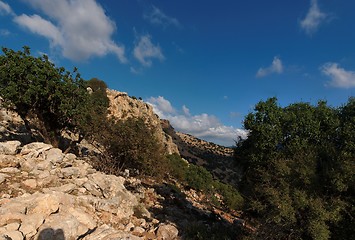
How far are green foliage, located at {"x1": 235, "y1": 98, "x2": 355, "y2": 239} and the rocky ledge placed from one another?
5413mm

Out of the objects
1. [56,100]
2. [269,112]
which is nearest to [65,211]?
[56,100]

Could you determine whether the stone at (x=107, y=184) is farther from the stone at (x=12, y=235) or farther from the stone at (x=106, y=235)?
the stone at (x=12, y=235)

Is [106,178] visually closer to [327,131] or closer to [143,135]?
[143,135]

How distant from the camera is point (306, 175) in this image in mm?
13891

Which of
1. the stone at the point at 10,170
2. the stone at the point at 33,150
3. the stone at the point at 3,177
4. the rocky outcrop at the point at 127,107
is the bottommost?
the stone at the point at 3,177

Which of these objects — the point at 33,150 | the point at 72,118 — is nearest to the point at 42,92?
the point at 72,118

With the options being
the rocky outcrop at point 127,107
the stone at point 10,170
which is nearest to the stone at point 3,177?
the stone at point 10,170

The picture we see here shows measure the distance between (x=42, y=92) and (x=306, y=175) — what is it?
18.5 m

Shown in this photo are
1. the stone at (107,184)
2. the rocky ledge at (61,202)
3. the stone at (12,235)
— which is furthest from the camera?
the stone at (107,184)

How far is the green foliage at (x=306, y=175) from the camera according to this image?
12.7 m

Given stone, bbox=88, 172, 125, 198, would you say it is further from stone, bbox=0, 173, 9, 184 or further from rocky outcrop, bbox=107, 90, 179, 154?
rocky outcrop, bbox=107, 90, 179, 154

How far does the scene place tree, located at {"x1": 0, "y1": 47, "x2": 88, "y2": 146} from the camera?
20375 mm

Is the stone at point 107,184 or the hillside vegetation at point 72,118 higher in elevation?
the hillside vegetation at point 72,118

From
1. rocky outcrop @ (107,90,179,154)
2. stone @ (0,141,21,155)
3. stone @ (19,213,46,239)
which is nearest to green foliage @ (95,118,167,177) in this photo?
stone @ (0,141,21,155)
